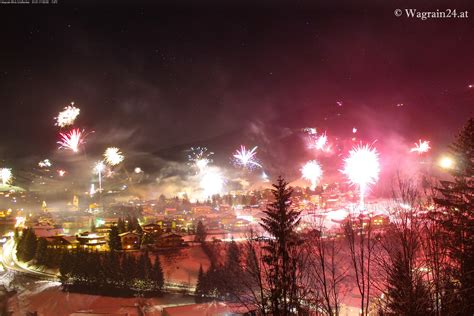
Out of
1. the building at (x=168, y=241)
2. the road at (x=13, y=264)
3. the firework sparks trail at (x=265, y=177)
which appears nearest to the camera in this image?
the road at (x=13, y=264)

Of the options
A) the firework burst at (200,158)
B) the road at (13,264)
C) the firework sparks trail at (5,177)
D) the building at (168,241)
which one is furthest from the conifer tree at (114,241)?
the firework burst at (200,158)

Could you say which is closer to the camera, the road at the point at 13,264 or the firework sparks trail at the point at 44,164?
the road at the point at 13,264

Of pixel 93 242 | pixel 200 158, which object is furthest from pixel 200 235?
pixel 200 158

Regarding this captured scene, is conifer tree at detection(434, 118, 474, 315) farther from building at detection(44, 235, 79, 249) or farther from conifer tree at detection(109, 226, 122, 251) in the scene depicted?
building at detection(44, 235, 79, 249)

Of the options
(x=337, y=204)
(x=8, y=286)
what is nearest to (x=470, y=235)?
(x=8, y=286)

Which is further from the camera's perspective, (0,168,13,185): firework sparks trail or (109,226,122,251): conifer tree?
(0,168,13,185): firework sparks trail

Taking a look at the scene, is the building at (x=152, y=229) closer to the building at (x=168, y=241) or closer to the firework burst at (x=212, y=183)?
the building at (x=168, y=241)

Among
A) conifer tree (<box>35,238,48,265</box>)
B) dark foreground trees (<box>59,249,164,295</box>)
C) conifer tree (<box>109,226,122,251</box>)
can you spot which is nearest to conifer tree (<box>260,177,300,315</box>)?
dark foreground trees (<box>59,249,164,295</box>)
